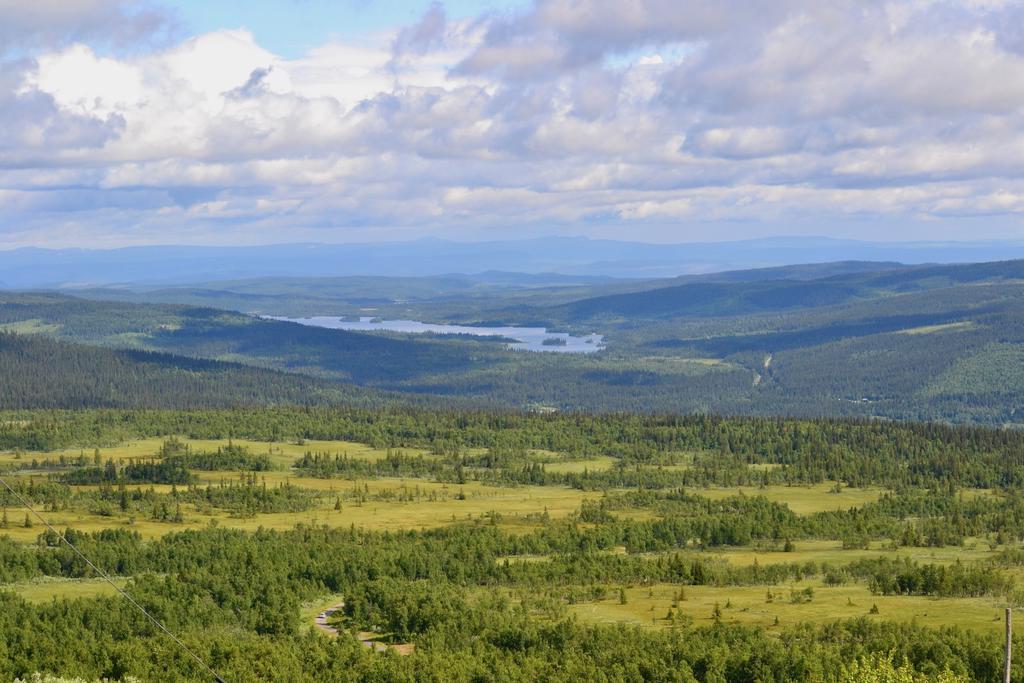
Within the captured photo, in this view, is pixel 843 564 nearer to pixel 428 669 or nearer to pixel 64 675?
pixel 428 669

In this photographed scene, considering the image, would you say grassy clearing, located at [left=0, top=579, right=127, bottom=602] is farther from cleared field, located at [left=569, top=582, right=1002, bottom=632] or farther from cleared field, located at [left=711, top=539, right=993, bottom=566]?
cleared field, located at [left=711, top=539, right=993, bottom=566]

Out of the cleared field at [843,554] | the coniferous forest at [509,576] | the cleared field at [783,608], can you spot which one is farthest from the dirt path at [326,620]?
the cleared field at [843,554]

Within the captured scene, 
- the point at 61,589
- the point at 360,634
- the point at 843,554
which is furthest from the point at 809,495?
the point at 61,589

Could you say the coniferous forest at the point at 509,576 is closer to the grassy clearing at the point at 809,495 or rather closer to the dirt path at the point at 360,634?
the dirt path at the point at 360,634

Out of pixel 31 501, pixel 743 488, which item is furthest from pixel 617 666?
pixel 743 488

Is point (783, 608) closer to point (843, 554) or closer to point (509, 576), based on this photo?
point (509, 576)

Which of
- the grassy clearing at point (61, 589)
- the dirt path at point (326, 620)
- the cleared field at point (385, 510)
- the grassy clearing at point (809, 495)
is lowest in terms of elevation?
the grassy clearing at point (809, 495)

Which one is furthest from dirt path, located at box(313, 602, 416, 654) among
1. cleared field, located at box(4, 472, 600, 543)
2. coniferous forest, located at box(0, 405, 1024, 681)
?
cleared field, located at box(4, 472, 600, 543)
